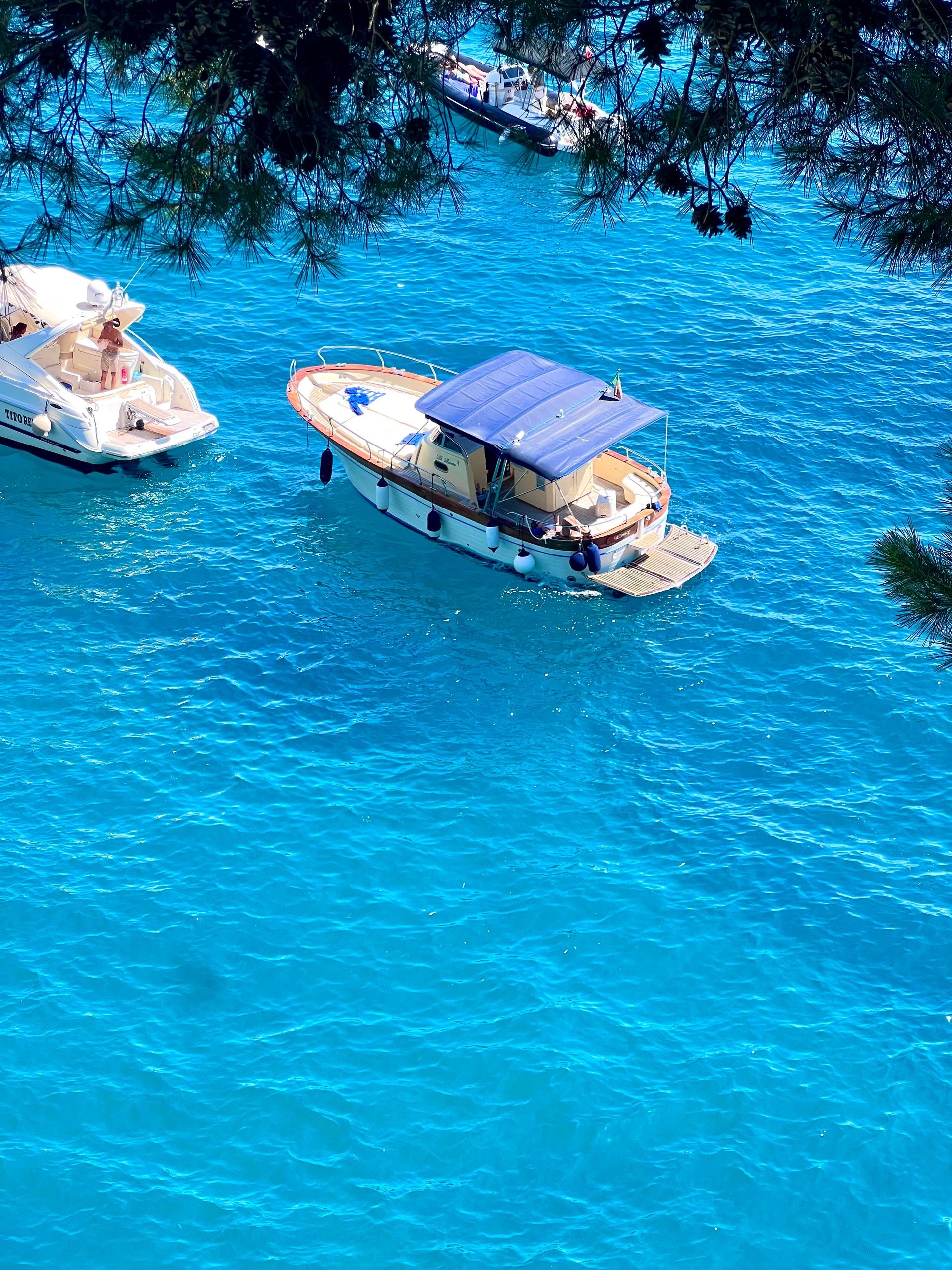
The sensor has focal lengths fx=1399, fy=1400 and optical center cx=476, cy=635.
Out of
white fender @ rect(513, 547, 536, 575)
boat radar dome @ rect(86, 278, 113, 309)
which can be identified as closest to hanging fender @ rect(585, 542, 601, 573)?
white fender @ rect(513, 547, 536, 575)

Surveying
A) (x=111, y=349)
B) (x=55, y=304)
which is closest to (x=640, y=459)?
(x=111, y=349)

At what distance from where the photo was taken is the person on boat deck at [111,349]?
36375mm

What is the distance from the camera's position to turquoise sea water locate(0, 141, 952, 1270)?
66.6ft

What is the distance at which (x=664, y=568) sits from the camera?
32.1m

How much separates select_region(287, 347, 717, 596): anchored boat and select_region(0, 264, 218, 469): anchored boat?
372 cm

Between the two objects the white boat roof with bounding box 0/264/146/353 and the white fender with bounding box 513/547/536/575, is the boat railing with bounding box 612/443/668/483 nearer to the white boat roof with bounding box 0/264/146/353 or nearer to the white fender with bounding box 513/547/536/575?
the white fender with bounding box 513/547/536/575

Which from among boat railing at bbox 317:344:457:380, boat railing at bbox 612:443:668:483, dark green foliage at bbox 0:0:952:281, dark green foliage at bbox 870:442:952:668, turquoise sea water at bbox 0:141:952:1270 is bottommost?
turquoise sea water at bbox 0:141:952:1270

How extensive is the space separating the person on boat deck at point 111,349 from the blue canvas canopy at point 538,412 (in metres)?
8.43

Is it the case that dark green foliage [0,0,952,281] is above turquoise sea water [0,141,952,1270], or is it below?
above

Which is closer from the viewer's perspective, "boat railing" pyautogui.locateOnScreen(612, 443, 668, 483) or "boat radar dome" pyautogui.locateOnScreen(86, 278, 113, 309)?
"boat railing" pyautogui.locateOnScreen(612, 443, 668, 483)

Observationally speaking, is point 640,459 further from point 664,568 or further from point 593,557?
point 593,557

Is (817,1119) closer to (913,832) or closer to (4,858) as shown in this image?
(913,832)

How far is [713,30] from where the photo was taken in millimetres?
13891

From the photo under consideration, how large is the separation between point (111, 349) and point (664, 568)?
15.6m
